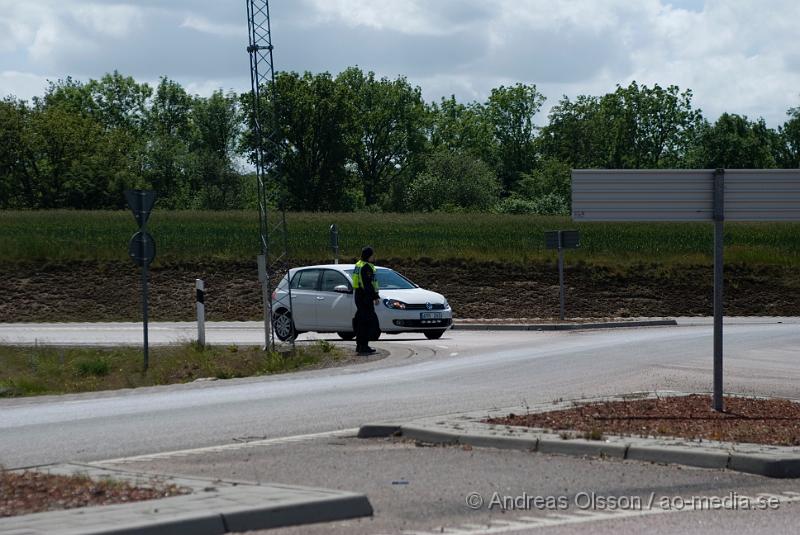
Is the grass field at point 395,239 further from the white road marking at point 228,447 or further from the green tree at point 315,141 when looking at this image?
the green tree at point 315,141

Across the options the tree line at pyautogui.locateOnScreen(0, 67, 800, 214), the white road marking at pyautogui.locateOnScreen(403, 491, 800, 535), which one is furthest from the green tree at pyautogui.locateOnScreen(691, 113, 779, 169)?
the white road marking at pyautogui.locateOnScreen(403, 491, 800, 535)

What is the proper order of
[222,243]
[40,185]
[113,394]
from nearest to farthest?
[113,394] < [222,243] < [40,185]

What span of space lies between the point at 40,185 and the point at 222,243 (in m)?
48.2

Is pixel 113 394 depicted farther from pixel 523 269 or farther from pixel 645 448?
pixel 523 269

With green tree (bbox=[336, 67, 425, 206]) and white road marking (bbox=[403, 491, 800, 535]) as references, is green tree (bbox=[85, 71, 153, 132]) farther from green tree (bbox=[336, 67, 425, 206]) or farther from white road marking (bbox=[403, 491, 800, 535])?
white road marking (bbox=[403, 491, 800, 535])

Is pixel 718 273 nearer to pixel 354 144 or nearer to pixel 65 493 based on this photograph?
pixel 65 493

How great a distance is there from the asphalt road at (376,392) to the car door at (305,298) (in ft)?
8.26

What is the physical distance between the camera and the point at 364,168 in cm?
10700

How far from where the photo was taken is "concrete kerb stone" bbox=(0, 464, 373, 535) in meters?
6.54

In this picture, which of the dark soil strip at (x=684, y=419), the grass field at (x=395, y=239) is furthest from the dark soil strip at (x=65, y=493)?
the grass field at (x=395, y=239)

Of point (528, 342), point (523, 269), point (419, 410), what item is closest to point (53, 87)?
point (523, 269)

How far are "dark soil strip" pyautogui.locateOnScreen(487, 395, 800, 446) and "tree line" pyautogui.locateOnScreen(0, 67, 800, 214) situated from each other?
71664 millimetres

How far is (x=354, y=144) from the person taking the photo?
102 meters

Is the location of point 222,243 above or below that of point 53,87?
below
